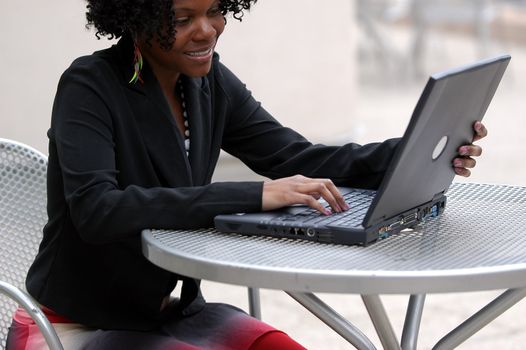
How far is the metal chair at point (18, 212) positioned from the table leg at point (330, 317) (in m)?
0.77

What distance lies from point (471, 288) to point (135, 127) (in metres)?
0.79

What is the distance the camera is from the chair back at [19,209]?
2.69 meters

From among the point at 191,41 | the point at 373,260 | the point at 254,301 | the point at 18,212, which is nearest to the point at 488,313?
the point at 373,260

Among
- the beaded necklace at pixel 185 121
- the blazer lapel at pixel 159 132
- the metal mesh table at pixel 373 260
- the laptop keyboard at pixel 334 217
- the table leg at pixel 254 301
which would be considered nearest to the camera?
the metal mesh table at pixel 373 260

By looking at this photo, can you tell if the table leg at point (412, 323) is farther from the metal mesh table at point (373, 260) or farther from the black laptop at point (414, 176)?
the black laptop at point (414, 176)

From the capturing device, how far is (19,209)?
2.73 meters

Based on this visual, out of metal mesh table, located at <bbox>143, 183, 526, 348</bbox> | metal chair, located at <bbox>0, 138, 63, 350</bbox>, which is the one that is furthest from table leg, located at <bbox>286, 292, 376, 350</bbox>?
metal chair, located at <bbox>0, 138, 63, 350</bbox>

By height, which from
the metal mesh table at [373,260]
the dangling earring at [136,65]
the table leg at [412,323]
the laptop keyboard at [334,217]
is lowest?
the table leg at [412,323]

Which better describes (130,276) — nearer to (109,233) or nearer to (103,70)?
(109,233)

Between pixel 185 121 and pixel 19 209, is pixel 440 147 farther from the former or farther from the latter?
pixel 19 209

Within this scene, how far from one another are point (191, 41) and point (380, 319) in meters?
0.67

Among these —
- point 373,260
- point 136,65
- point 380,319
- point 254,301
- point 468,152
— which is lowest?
point 254,301

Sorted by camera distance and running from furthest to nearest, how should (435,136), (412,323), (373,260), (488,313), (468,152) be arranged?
(412,323) < (468,152) < (488,313) < (435,136) < (373,260)

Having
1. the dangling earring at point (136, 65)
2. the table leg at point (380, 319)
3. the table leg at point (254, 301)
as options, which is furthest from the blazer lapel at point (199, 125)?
the table leg at point (380, 319)
